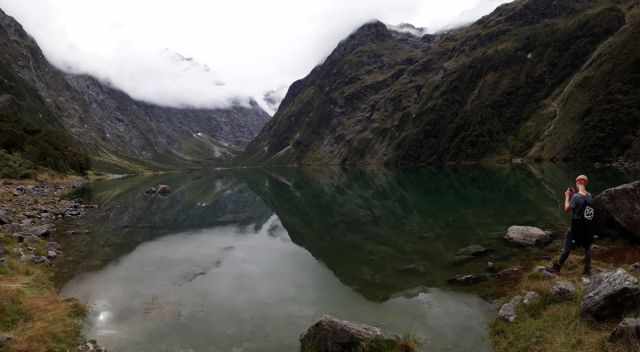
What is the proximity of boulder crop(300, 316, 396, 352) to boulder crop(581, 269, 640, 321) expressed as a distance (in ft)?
24.4

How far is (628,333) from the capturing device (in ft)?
37.6

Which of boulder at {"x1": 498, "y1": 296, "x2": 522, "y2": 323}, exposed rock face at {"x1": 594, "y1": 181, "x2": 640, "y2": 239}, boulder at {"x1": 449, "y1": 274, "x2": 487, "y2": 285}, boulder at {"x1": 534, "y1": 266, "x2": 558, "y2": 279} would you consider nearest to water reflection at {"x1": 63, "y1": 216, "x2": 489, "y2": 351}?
boulder at {"x1": 498, "y1": 296, "x2": 522, "y2": 323}

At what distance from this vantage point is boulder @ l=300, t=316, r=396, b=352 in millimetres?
14680

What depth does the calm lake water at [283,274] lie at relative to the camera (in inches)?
723

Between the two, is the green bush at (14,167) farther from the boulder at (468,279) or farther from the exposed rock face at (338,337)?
the boulder at (468,279)

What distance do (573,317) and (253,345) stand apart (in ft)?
41.8

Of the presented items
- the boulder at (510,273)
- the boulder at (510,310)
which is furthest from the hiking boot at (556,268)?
the boulder at (510,310)

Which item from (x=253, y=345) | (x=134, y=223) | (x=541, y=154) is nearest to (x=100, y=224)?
(x=134, y=223)

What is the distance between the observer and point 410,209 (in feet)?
186

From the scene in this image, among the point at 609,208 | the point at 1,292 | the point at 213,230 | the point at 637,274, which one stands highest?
the point at 609,208

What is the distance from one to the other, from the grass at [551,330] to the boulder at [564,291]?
192 millimetres

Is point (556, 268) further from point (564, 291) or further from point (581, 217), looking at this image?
point (564, 291)

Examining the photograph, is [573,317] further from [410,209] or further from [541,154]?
[541,154]

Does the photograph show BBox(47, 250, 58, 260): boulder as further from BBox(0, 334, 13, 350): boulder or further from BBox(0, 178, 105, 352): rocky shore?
BBox(0, 334, 13, 350): boulder
